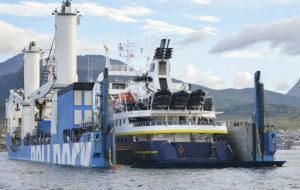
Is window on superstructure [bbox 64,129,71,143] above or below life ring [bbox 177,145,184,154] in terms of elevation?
above

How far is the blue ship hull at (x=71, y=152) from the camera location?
6506 centimetres

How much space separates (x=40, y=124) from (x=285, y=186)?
191ft

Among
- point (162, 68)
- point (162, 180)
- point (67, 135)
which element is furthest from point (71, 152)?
point (162, 180)

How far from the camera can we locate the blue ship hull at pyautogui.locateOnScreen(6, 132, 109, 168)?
213 feet

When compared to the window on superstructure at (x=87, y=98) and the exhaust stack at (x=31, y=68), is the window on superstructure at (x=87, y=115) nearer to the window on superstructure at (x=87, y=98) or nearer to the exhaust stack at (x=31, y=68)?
the window on superstructure at (x=87, y=98)

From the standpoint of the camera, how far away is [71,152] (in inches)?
2943

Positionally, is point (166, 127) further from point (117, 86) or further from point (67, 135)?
point (67, 135)

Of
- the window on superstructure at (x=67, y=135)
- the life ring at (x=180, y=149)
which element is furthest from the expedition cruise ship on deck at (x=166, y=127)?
the window on superstructure at (x=67, y=135)

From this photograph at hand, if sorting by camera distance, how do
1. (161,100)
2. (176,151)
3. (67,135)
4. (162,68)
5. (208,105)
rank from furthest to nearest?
(67,135)
(162,68)
(208,105)
(161,100)
(176,151)

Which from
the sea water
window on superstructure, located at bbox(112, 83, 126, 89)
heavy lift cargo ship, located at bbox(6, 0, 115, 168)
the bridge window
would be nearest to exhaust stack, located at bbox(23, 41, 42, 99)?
heavy lift cargo ship, located at bbox(6, 0, 115, 168)

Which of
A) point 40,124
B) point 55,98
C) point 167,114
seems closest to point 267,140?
point 167,114

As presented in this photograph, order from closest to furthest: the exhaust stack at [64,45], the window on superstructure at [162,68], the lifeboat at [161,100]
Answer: the lifeboat at [161,100], the window on superstructure at [162,68], the exhaust stack at [64,45]

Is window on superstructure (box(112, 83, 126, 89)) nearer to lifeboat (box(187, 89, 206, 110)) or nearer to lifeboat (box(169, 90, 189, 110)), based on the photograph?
lifeboat (box(169, 90, 189, 110))

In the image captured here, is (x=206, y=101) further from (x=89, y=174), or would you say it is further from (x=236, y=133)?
(x=89, y=174)
